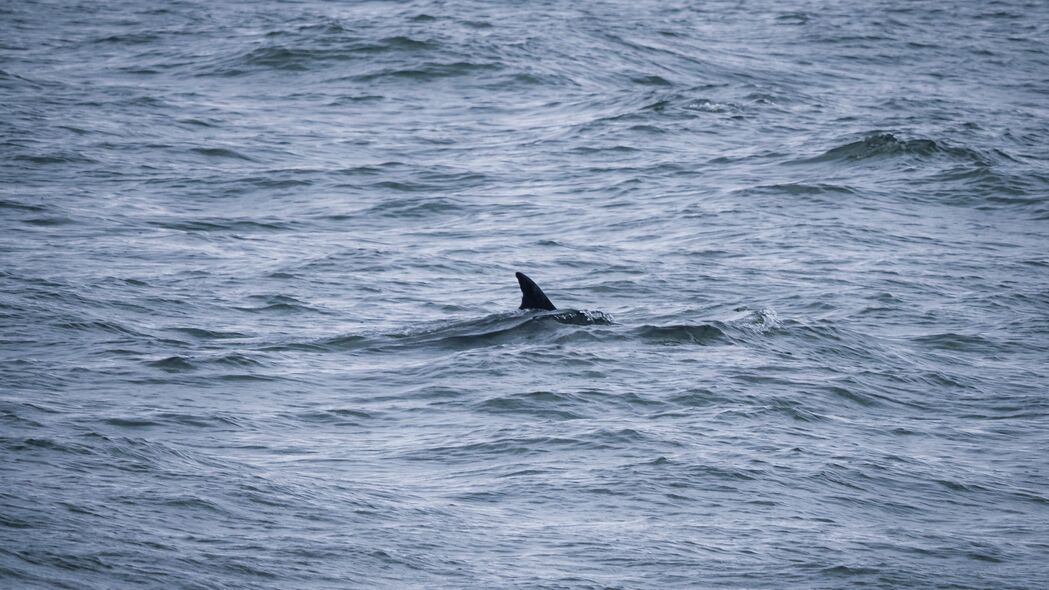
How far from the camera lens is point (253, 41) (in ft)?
114

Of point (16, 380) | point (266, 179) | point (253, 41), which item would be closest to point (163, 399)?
point (16, 380)

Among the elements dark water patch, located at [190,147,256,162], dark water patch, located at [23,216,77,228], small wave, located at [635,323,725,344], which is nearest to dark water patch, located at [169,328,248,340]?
small wave, located at [635,323,725,344]

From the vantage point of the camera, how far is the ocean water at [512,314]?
1092 cm

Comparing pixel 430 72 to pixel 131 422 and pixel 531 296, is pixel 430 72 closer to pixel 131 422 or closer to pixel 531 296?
pixel 531 296

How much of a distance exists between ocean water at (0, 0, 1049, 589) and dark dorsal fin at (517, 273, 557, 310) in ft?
1.12

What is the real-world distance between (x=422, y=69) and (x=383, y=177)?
851 cm

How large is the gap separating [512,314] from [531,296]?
1.56ft

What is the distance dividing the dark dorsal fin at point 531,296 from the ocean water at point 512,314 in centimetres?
34

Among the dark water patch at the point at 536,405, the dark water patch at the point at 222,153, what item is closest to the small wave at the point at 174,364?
the dark water patch at the point at 536,405

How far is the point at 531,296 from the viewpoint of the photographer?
16.7 metres

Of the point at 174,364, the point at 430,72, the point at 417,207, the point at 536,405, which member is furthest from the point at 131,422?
the point at 430,72

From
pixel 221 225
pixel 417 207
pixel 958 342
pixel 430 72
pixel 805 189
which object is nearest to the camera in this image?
pixel 958 342

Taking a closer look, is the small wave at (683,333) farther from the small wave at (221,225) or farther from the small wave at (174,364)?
the small wave at (221,225)

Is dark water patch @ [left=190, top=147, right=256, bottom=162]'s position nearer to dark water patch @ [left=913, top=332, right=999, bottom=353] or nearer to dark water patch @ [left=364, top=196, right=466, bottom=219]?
dark water patch @ [left=364, top=196, right=466, bottom=219]
